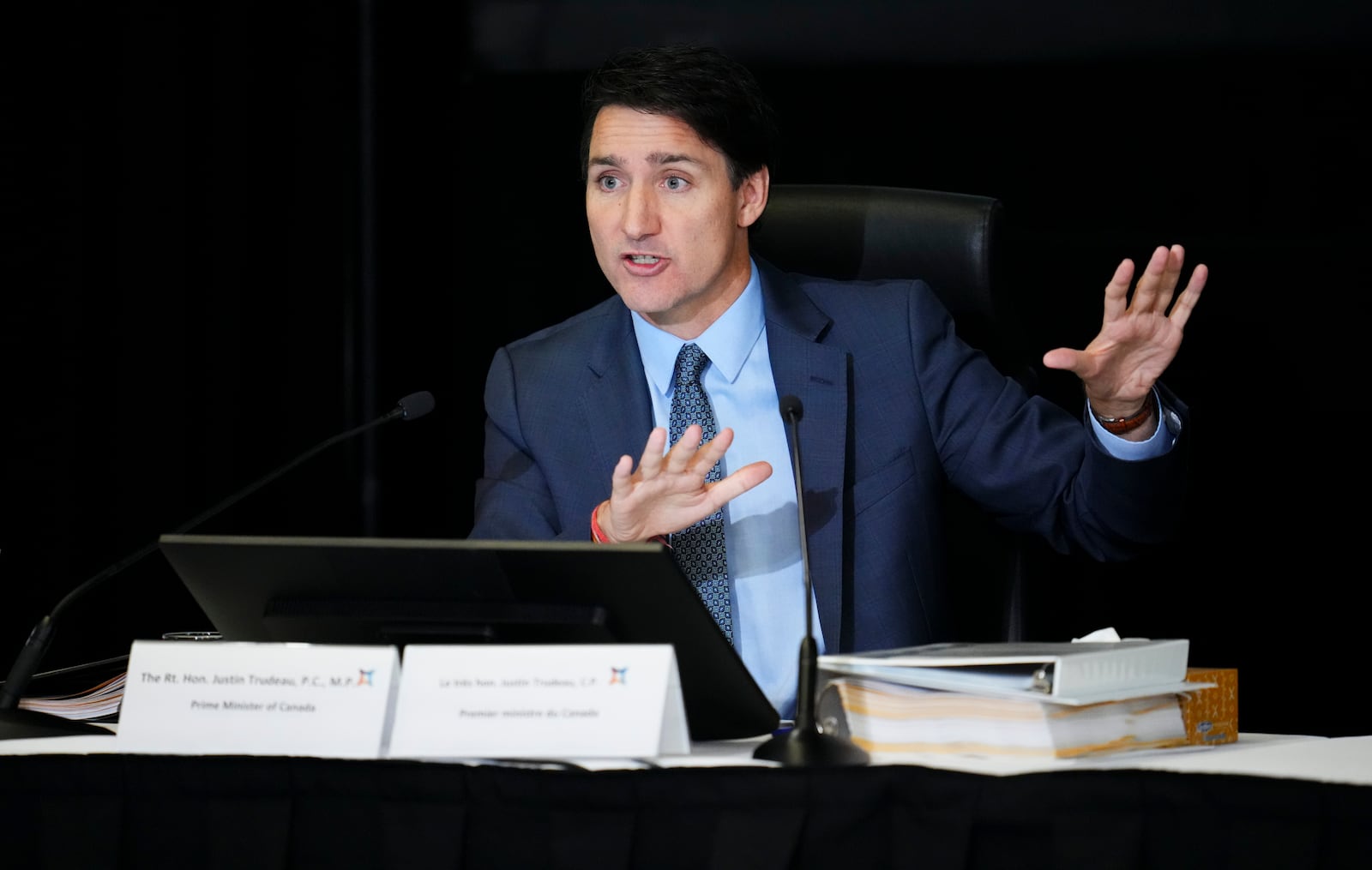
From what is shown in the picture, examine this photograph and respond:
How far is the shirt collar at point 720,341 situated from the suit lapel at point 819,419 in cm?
3

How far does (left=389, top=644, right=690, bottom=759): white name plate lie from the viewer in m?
1.11

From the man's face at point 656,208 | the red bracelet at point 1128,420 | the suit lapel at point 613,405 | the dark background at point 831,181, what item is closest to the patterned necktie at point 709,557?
the suit lapel at point 613,405

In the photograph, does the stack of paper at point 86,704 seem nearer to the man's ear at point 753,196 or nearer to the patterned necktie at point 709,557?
the patterned necktie at point 709,557

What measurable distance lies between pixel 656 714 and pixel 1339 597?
6.61 feet

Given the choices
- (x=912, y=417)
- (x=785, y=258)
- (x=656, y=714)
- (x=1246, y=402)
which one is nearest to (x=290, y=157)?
(x=785, y=258)

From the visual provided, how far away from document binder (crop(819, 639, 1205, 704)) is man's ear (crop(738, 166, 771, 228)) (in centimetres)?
101

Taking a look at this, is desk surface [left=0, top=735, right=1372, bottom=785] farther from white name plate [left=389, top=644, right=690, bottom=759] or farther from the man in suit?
the man in suit

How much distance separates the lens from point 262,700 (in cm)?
117

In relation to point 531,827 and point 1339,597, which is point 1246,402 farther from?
point 531,827

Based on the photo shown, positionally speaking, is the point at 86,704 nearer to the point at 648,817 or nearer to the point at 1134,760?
the point at 648,817

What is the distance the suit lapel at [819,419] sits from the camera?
1.90 meters

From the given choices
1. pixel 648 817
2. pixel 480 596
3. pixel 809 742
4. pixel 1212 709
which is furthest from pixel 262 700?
pixel 1212 709

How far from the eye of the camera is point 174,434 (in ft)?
8.98

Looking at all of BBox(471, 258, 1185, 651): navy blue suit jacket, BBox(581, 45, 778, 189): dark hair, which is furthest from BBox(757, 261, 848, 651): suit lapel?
BBox(581, 45, 778, 189): dark hair
